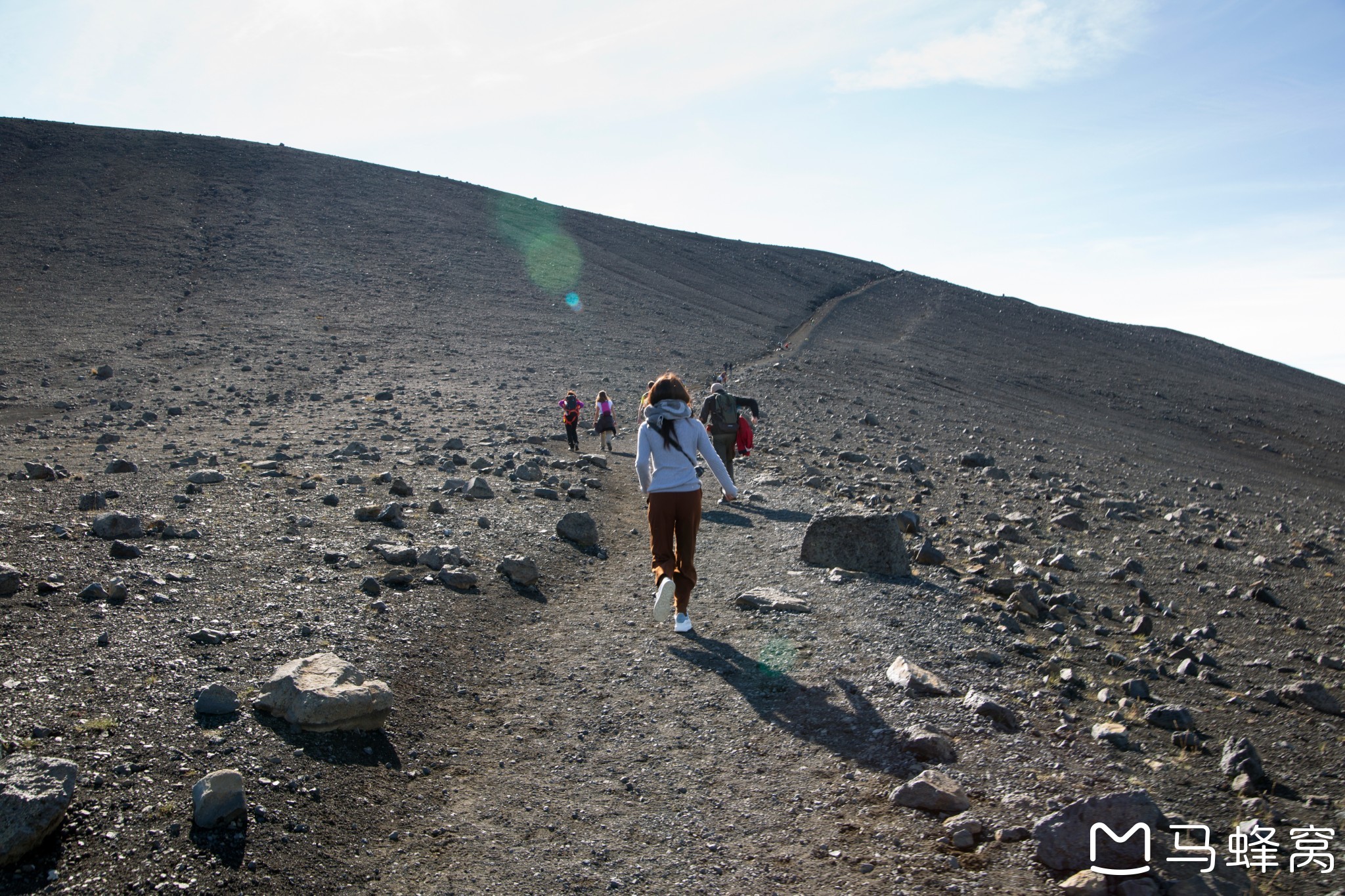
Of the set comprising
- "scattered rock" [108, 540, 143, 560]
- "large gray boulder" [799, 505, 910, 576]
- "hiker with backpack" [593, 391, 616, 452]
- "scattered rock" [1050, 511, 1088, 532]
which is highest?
"hiker with backpack" [593, 391, 616, 452]

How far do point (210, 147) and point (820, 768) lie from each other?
2573 inches

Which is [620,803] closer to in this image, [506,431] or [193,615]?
[193,615]

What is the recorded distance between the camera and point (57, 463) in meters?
10.1

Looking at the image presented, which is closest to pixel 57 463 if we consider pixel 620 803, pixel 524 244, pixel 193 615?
pixel 193 615

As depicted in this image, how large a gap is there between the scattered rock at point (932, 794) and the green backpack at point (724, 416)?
330 inches

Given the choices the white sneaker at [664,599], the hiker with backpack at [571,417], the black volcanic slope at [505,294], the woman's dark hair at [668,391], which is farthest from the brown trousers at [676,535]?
the black volcanic slope at [505,294]

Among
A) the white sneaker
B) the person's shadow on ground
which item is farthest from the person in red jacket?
the white sneaker

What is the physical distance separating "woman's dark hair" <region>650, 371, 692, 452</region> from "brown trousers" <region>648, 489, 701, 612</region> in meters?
0.43

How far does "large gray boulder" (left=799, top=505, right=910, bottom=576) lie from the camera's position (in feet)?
26.8

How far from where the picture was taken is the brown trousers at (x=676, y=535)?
20.8ft

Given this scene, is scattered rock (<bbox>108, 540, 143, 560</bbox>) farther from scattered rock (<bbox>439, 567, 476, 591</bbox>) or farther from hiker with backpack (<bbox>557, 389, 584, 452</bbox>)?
hiker with backpack (<bbox>557, 389, 584, 452</bbox>)

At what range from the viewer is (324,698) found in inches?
175

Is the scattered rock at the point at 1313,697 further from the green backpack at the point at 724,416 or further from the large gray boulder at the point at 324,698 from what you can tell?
the green backpack at the point at 724,416

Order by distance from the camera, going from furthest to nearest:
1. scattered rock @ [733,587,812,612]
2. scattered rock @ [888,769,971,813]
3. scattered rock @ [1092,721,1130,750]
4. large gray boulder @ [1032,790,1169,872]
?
scattered rock @ [733,587,812,612], scattered rock @ [1092,721,1130,750], scattered rock @ [888,769,971,813], large gray boulder @ [1032,790,1169,872]
